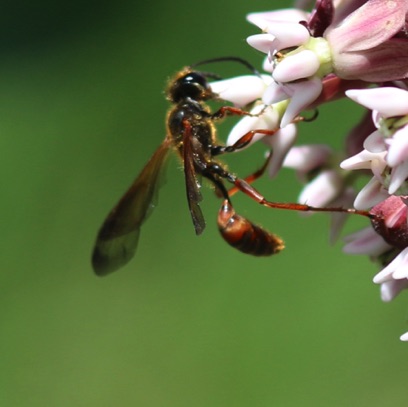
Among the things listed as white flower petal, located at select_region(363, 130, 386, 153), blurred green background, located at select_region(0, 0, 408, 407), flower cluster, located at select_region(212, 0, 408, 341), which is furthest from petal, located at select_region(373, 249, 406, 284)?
blurred green background, located at select_region(0, 0, 408, 407)

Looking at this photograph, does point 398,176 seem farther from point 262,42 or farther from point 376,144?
point 262,42

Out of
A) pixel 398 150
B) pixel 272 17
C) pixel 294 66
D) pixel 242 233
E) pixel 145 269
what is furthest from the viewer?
pixel 145 269

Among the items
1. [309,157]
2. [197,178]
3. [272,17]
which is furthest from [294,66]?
[309,157]

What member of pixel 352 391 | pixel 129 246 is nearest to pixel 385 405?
pixel 352 391

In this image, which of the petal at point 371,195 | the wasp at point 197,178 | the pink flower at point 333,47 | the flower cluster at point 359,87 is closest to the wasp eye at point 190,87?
the wasp at point 197,178

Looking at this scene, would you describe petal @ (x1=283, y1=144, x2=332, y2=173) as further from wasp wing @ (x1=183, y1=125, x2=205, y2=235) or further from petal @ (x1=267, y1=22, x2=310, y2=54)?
petal @ (x1=267, y1=22, x2=310, y2=54)

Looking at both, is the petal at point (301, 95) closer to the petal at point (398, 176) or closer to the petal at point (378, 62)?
the petal at point (378, 62)
